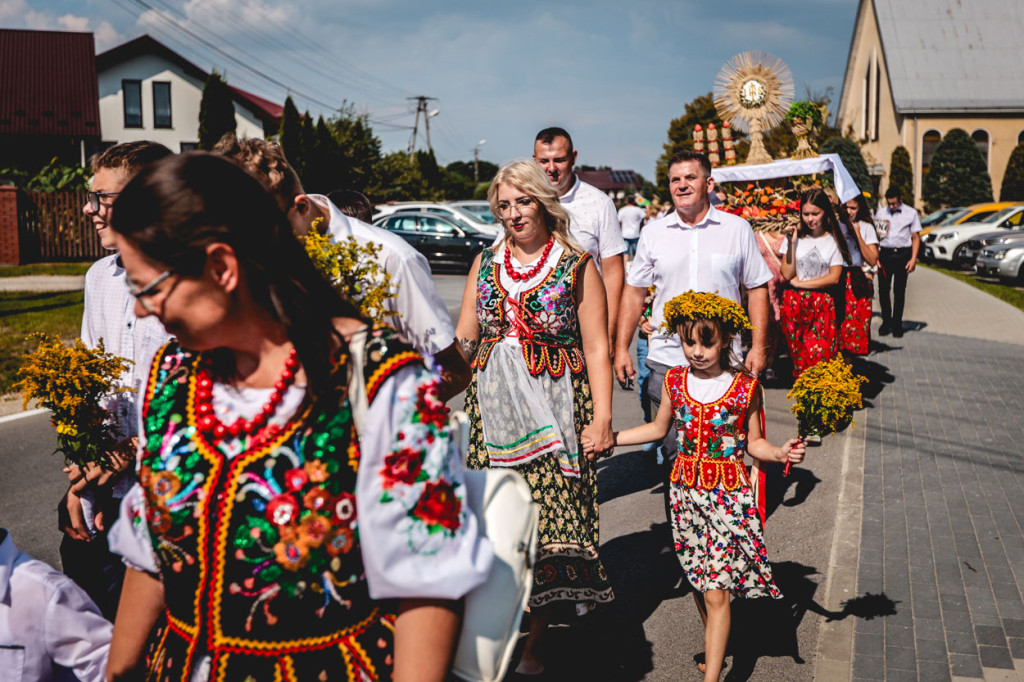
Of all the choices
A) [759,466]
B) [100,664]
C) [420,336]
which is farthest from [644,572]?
[100,664]

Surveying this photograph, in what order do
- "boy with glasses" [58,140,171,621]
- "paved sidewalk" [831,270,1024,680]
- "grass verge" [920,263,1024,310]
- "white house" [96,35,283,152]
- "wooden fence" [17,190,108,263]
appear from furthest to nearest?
1. "white house" [96,35,283,152]
2. "wooden fence" [17,190,108,263]
3. "grass verge" [920,263,1024,310]
4. "paved sidewalk" [831,270,1024,680]
5. "boy with glasses" [58,140,171,621]

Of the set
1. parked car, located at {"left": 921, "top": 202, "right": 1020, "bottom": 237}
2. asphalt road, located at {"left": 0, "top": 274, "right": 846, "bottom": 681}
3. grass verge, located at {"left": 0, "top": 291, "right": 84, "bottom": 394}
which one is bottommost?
asphalt road, located at {"left": 0, "top": 274, "right": 846, "bottom": 681}

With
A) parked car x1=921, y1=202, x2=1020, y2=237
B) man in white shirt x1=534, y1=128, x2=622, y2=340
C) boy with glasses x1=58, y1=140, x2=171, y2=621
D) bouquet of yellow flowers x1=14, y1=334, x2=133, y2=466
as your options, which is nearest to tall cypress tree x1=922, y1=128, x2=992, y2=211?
parked car x1=921, y1=202, x2=1020, y2=237

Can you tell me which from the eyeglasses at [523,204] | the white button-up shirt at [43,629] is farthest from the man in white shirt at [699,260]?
the white button-up shirt at [43,629]

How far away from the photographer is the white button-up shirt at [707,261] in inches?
214

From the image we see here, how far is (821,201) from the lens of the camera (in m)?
9.14

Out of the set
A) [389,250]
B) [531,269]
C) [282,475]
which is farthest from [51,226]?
[282,475]

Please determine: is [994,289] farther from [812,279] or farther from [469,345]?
[469,345]

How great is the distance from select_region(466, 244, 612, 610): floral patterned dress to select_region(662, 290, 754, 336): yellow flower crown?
445 mm

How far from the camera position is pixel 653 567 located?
5375 mm

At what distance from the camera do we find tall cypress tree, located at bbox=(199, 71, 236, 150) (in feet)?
124

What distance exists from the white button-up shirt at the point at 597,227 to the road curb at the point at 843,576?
7.16 feet

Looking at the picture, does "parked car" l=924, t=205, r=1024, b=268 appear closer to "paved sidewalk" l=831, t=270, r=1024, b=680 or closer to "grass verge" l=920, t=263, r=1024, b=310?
"grass verge" l=920, t=263, r=1024, b=310

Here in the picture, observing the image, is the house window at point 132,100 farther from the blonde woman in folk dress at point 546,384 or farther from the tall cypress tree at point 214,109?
the blonde woman in folk dress at point 546,384
